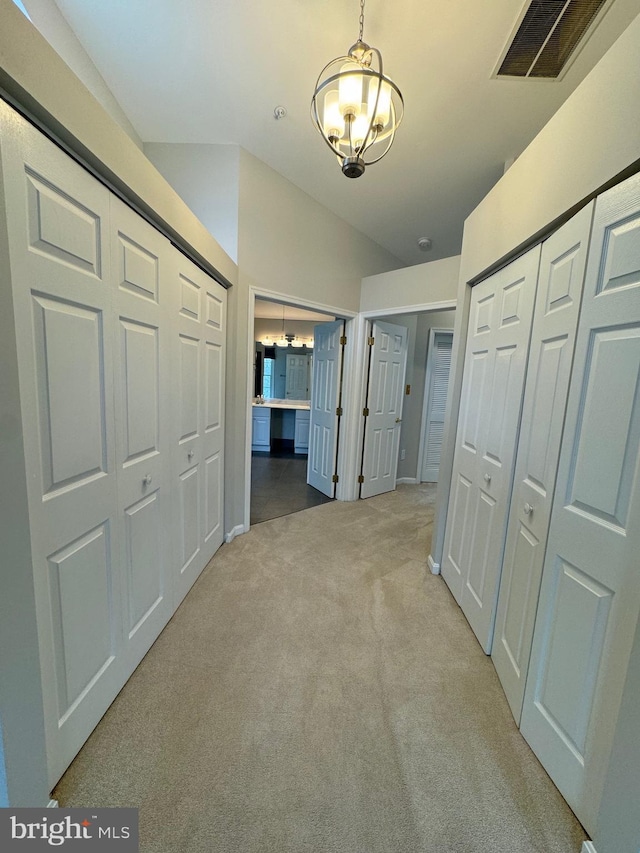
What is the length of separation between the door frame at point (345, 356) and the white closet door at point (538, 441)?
1973 mm

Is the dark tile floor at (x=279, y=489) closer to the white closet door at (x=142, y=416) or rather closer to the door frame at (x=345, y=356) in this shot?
the door frame at (x=345, y=356)

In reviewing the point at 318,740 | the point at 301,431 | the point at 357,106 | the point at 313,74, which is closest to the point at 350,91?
the point at 357,106

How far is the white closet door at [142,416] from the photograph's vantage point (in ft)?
4.20

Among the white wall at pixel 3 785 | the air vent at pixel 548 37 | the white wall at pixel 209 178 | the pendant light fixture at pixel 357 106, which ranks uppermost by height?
the air vent at pixel 548 37

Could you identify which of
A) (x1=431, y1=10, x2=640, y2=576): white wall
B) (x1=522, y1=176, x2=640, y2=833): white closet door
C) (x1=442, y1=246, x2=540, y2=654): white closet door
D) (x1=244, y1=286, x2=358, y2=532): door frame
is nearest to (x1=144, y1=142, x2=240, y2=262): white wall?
(x1=244, y1=286, x2=358, y2=532): door frame

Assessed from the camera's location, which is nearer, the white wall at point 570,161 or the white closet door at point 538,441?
the white wall at point 570,161

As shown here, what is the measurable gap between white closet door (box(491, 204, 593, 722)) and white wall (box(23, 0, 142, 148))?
223 cm

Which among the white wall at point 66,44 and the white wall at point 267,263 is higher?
the white wall at point 66,44

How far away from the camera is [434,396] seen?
443 centimetres

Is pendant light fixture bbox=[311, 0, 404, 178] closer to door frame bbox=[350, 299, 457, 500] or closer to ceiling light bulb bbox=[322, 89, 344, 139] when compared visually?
ceiling light bulb bbox=[322, 89, 344, 139]

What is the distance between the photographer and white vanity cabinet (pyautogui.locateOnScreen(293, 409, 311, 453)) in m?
5.68

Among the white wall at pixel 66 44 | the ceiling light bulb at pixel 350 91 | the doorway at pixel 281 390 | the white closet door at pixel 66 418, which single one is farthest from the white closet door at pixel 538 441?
the doorway at pixel 281 390

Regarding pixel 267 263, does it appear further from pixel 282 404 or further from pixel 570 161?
pixel 282 404

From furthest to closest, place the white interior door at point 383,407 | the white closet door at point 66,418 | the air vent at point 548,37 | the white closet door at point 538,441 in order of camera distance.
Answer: the white interior door at point 383,407 < the air vent at point 548,37 < the white closet door at point 538,441 < the white closet door at point 66,418
